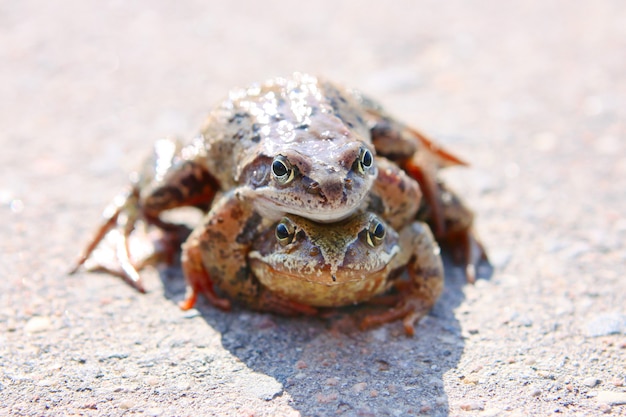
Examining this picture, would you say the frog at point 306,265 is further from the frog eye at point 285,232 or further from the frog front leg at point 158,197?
the frog front leg at point 158,197

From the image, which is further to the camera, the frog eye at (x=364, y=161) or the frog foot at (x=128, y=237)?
the frog foot at (x=128, y=237)

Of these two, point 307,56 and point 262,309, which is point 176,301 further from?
point 307,56

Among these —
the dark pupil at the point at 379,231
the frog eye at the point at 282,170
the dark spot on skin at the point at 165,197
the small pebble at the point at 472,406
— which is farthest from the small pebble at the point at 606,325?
the dark spot on skin at the point at 165,197

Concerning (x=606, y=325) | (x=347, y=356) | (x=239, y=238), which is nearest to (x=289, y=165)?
(x=239, y=238)

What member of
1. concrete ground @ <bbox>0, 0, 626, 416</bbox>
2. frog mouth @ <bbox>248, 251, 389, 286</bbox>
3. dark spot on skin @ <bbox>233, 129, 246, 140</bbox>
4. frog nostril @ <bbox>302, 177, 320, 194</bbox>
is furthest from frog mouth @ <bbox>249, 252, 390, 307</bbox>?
dark spot on skin @ <bbox>233, 129, 246, 140</bbox>

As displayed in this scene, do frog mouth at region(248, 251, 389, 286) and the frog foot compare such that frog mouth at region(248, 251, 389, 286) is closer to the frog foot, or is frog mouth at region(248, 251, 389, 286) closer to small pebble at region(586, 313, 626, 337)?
the frog foot
